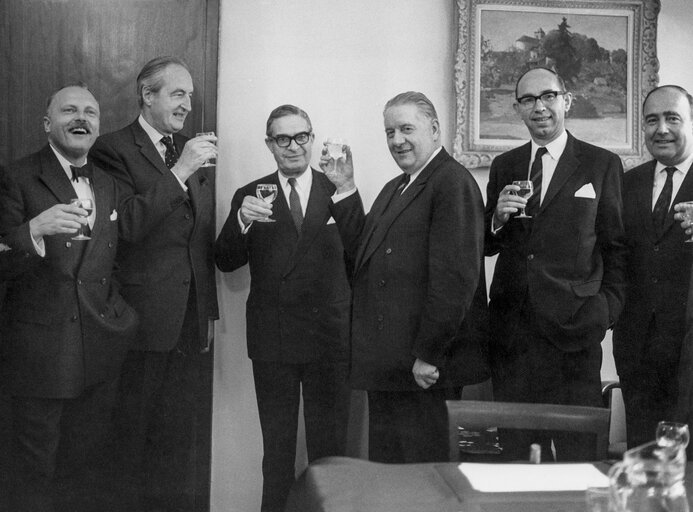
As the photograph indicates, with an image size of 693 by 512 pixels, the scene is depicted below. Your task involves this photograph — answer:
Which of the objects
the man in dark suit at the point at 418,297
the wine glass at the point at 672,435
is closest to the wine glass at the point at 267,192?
the man in dark suit at the point at 418,297

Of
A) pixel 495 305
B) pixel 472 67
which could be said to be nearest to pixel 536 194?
pixel 495 305

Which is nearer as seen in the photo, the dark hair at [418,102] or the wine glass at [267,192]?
the dark hair at [418,102]

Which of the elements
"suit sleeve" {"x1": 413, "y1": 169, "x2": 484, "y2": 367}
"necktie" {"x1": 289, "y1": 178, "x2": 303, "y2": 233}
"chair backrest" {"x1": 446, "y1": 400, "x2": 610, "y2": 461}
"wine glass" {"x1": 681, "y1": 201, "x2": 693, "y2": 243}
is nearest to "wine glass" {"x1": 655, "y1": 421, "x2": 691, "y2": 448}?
"chair backrest" {"x1": 446, "y1": 400, "x2": 610, "y2": 461}

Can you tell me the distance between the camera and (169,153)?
313 cm

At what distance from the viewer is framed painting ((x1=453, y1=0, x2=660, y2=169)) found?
366cm

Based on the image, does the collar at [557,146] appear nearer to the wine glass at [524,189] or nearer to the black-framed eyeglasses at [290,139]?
the wine glass at [524,189]

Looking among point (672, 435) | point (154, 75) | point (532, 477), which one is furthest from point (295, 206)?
point (672, 435)

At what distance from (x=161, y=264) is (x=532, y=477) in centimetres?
194

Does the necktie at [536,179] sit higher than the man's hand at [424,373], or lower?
higher

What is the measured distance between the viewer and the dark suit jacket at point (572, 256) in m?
2.75

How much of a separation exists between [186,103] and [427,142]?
1.03 meters

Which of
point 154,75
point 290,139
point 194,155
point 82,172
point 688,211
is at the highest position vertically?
point 154,75

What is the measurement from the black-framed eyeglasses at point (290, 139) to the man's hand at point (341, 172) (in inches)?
13.6

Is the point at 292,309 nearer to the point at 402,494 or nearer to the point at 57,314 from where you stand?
the point at 57,314
